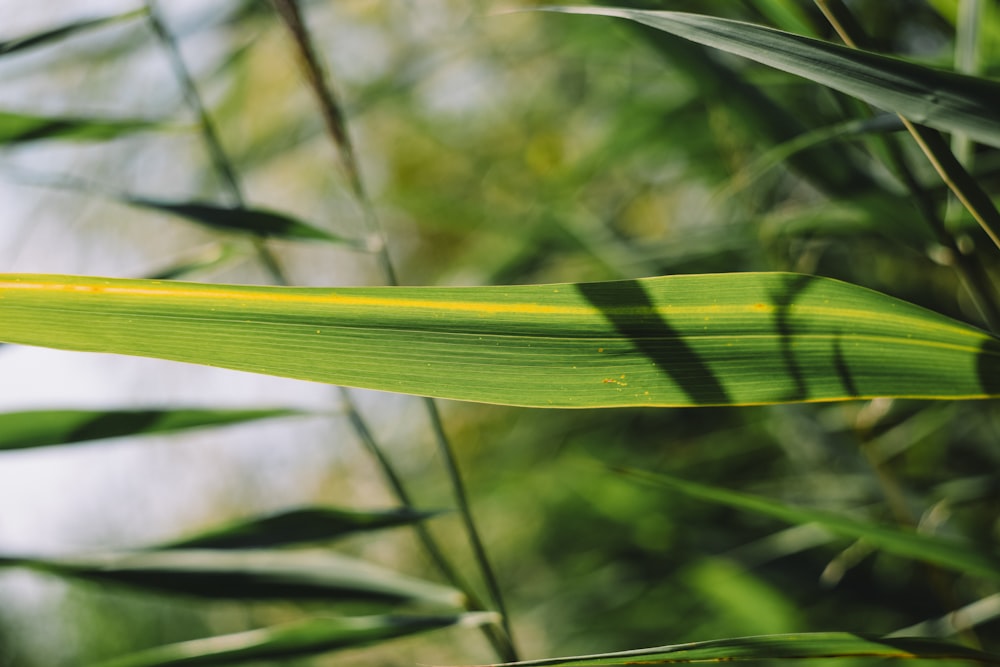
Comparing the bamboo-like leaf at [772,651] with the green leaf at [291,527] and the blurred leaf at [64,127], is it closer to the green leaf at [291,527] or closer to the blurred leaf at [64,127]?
the green leaf at [291,527]

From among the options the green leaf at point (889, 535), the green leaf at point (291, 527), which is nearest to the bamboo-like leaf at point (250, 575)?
the green leaf at point (291, 527)

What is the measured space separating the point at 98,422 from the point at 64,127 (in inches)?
6.8

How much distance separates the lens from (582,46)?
85cm

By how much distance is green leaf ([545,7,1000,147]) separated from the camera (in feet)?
0.74

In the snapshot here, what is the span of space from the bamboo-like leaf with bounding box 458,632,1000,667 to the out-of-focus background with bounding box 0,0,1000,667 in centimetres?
14

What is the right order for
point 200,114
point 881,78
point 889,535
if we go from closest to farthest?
point 881,78 → point 889,535 → point 200,114

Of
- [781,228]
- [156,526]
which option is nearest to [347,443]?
[156,526]

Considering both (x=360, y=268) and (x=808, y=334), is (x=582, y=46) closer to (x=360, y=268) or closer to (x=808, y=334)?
(x=808, y=334)

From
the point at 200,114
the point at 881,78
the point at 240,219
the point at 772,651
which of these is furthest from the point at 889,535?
the point at 200,114

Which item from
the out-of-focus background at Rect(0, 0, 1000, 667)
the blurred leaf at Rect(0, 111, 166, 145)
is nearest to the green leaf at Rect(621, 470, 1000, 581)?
the out-of-focus background at Rect(0, 0, 1000, 667)

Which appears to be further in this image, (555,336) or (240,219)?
(240,219)

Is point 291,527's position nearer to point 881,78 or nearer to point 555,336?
point 555,336

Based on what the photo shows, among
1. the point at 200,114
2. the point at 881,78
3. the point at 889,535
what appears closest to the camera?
the point at 881,78

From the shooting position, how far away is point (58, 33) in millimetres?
396
